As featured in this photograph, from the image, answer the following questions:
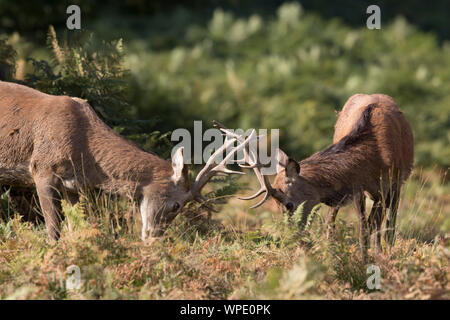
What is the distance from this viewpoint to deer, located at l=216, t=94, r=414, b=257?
9016 mm

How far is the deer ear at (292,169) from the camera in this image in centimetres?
888

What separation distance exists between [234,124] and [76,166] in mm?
10337

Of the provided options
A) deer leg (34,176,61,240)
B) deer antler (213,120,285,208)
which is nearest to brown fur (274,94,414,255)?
deer antler (213,120,285,208)

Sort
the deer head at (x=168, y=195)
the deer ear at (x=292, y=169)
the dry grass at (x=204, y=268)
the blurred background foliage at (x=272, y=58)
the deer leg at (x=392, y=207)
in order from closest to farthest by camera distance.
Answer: the dry grass at (x=204, y=268) < the deer head at (x=168, y=195) < the deer ear at (x=292, y=169) < the deer leg at (x=392, y=207) < the blurred background foliage at (x=272, y=58)

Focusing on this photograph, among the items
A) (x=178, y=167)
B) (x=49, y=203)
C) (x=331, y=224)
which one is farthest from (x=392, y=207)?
(x=49, y=203)

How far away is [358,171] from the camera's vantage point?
9.48 metres

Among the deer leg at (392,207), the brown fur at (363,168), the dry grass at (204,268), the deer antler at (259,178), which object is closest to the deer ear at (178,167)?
the deer antler at (259,178)

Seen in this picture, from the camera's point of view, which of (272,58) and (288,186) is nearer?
(288,186)

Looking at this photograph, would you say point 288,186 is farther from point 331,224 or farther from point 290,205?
point 331,224

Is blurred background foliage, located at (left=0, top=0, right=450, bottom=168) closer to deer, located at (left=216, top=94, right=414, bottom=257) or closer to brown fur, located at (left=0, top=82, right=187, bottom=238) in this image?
brown fur, located at (left=0, top=82, right=187, bottom=238)

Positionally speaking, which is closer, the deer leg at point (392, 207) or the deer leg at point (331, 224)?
the deer leg at point (331, 224)

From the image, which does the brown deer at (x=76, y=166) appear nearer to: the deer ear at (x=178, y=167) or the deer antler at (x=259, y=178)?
the deer ear at (x=178, y=167)
